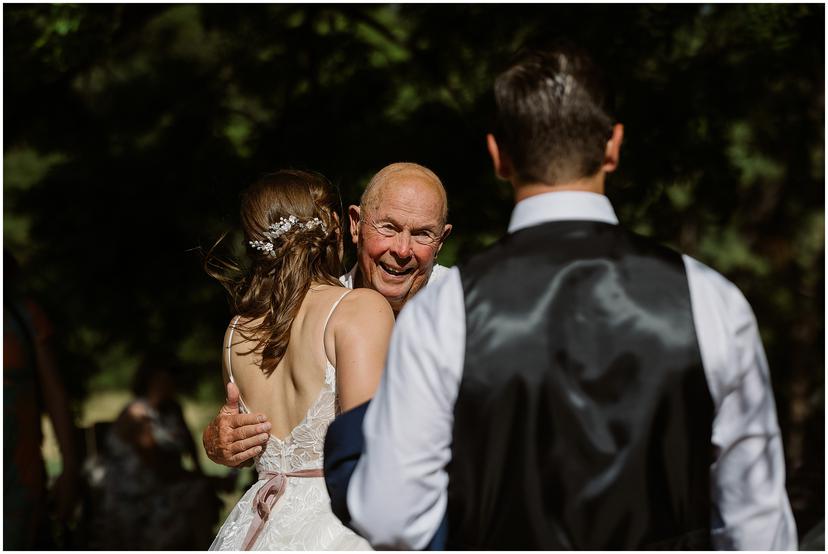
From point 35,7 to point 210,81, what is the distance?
5.02 ft

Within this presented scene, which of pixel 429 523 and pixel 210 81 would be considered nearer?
pixel 429 523

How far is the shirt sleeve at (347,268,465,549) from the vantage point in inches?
70.4

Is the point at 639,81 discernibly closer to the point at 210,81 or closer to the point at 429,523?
the point at 210,81

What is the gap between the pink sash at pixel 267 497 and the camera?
281 centimetres

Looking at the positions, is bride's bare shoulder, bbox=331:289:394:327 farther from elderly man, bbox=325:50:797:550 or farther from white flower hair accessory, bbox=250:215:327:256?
elderly man, bbox=325:50:797:550

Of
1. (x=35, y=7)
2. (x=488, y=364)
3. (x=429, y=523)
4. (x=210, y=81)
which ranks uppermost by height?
(x=35, y=7)

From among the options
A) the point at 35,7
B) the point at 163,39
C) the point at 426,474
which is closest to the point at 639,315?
the point at 426,474

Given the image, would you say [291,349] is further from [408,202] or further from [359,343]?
[408,202]

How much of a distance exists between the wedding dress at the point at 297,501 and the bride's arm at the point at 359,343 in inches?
3.4

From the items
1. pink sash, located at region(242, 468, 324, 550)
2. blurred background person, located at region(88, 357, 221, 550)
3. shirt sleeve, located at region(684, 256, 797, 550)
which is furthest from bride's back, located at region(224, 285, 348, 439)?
blurred background person, located at region(88, 357, 221, 550)

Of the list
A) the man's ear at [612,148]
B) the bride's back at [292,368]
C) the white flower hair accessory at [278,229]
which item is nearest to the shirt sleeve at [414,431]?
the man's ear at [612,148]

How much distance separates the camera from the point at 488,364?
1.80m

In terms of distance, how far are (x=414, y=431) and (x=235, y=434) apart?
118 centimetres

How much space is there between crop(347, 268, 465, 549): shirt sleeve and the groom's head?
27 centimetres
